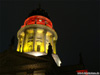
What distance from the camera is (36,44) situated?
3784cm

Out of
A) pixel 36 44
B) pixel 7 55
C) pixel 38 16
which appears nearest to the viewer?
pixel 7 55

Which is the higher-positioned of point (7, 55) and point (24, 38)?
point (24, 38)

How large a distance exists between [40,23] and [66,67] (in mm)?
19712

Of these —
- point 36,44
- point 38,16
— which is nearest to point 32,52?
point 36,44

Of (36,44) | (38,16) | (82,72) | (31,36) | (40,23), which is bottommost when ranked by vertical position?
(82,72)

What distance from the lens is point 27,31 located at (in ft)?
133

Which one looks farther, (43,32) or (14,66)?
(43,32)

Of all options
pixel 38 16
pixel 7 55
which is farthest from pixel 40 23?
pixel 7 55

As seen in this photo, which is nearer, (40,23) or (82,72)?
(82,72)

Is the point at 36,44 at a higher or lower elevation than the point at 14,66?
higher

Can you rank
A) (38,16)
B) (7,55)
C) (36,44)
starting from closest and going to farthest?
(7,55)
(36,44)
(38,16)

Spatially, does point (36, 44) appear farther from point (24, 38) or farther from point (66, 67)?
point (66, 67)

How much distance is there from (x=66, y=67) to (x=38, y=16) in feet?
74.0

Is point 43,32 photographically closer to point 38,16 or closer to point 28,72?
point 38,16
